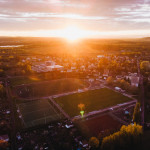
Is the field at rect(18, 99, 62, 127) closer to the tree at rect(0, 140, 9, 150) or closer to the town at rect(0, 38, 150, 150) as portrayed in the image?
the town at rect(0, 38, 150, 150)

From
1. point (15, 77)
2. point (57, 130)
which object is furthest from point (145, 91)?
point (15, 77)

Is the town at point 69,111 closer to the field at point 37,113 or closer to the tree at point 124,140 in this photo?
the field at point 37,113

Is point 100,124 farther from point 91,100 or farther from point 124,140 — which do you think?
point 91,100

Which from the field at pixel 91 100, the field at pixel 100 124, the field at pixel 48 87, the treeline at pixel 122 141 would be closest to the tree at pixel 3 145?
the treeline at pixel 122 141

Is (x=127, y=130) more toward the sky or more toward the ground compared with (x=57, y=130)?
more toward the sky

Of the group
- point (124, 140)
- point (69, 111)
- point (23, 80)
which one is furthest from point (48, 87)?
point (124, 140)

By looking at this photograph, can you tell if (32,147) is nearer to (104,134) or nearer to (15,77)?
(104,134)
